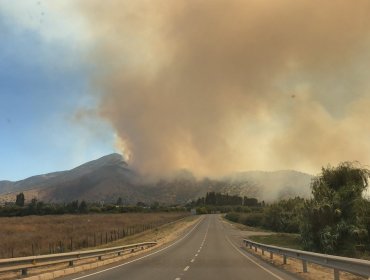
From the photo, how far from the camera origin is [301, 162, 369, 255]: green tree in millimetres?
39531

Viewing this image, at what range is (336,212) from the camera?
40.3 meters

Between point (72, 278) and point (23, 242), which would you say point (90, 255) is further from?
point (23, 242)

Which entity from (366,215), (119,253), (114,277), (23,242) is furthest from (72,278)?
(23,242)

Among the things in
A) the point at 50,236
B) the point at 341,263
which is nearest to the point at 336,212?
the point at 341,263

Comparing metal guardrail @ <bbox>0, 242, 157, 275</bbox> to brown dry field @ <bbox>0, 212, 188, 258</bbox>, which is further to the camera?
brown dry field @ <bbox>0, 212, 188, 258</bbox>

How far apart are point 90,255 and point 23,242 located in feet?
97.6

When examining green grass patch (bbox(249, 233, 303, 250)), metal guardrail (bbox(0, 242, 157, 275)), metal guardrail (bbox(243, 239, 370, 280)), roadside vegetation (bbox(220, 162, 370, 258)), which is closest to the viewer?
metal guardrail (bbox(243, 239, 370, 280))

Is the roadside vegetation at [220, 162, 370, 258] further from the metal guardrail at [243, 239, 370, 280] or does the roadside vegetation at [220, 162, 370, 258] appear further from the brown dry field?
the brown dry field

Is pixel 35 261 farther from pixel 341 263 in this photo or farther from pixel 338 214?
pixel 338 214

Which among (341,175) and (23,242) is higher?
(341,175)

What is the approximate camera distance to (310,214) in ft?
136

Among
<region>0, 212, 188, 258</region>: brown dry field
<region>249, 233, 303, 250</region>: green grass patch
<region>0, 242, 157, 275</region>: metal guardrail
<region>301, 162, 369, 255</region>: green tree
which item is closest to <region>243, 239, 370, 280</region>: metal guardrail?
<region>0, 242, 157, 275</region>: metal guardrail

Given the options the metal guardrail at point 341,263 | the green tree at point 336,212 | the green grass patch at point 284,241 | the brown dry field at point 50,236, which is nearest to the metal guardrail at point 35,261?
the metal guardrail at point 341,263

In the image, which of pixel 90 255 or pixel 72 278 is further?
pixel 90 255
